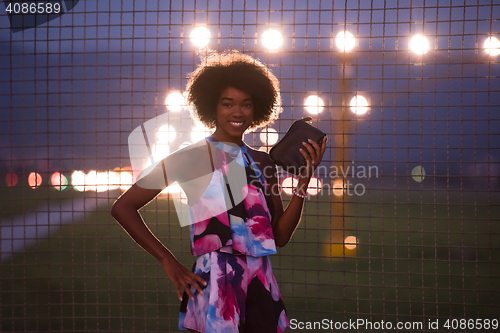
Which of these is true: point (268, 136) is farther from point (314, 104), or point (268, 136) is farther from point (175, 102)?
point (175, 102)

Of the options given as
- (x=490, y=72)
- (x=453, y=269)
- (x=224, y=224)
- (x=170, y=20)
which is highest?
(x=170, y=20)

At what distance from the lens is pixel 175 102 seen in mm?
2971

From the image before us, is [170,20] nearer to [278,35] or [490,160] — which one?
[278,35]

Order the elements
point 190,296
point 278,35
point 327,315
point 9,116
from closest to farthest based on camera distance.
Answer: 1. point 190,296
2. point 278,35
3. point 9,116
4. point 327,315

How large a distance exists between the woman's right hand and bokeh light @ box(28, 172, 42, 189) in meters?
2.13

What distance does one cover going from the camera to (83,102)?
10.0ft

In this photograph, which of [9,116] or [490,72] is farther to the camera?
[9,116]

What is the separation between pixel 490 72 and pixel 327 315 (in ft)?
9.90

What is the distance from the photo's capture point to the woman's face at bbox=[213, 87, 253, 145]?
6.13ft

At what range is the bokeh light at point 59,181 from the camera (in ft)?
10.1

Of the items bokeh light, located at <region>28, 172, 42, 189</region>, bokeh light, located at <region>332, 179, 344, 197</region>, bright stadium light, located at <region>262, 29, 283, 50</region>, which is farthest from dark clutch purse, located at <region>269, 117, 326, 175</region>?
bokeh light, located at <region>28, 172, 42, 189</region>

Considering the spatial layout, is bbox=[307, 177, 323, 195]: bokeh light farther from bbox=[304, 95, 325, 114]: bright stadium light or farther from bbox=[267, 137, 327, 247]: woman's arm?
bbox=[267, 137, 327, 247]: woman's arm

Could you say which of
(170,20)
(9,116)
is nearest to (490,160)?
(170,20)

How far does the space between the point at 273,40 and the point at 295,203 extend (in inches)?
63.1
